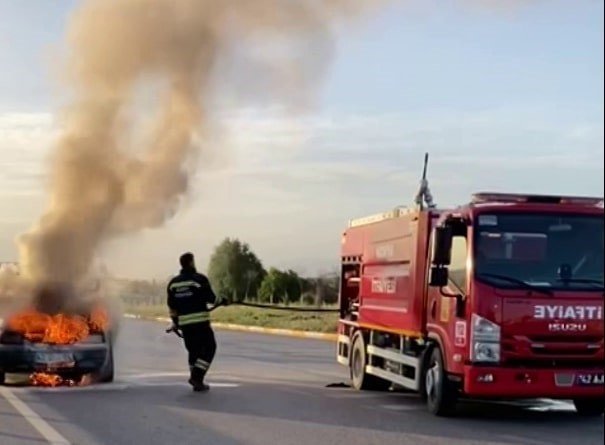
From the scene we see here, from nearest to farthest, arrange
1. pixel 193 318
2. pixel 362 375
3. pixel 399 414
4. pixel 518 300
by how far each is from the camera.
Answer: pixel 518 300, pixel 399 414, pixel 193 318, pixel 362 375

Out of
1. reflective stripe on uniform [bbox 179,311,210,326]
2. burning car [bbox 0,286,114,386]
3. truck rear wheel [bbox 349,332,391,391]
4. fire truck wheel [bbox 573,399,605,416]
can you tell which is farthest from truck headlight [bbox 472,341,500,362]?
burning car [bbox 0,286,114,386]

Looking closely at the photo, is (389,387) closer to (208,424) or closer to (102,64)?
(208,424)

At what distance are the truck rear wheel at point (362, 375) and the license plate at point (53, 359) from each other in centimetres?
371

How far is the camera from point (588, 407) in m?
11.1

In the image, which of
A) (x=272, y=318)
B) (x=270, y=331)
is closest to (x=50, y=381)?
(x=270, y=331)

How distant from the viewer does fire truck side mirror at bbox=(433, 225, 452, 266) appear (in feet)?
33.3

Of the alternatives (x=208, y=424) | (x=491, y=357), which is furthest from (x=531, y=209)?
(x=208, y=424)

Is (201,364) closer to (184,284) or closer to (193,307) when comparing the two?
(193,307)

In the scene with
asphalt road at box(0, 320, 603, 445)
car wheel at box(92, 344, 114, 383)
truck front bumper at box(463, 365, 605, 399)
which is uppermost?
truck front bumper at box(463, 365, 605, 399)

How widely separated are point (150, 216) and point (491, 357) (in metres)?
8.96

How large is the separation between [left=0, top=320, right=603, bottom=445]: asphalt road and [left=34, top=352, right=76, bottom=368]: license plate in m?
0.32

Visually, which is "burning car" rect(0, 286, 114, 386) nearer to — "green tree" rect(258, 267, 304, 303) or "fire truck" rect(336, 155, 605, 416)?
"fire truck" rect(336, 155, 605, 416)

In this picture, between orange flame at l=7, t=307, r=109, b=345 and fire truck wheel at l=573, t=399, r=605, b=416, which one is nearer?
fire truck wheel at l=573, t=399, r=605, b=416

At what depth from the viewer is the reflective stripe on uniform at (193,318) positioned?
13.1 m
